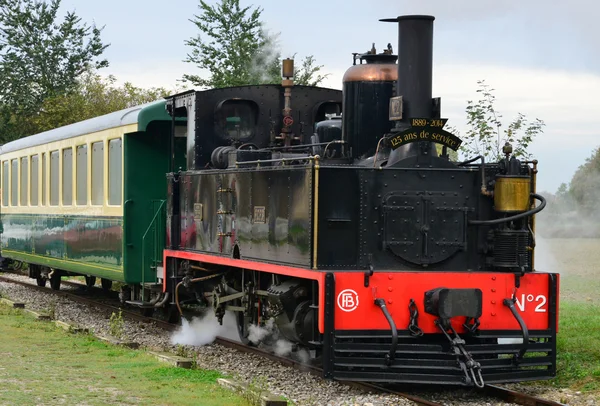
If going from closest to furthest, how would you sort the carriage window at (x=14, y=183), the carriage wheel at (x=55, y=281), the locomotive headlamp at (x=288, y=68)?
the locomotive headlamp at (x=288, y=68) < the carriage wheel at (x=55, y=281) < the carriage window at (x=14, y=183)

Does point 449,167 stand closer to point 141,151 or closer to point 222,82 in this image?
point 141,151

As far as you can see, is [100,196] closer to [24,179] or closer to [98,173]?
[98,173]

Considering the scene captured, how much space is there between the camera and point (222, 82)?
92.2 feet

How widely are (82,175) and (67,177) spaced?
2.68ft

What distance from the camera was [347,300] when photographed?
8.55m

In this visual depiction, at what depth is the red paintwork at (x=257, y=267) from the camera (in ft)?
27.9

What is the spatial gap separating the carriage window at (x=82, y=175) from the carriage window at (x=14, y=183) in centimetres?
459

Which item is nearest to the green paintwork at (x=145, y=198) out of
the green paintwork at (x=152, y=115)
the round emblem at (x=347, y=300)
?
the green paintwork at (x=152, y=115)

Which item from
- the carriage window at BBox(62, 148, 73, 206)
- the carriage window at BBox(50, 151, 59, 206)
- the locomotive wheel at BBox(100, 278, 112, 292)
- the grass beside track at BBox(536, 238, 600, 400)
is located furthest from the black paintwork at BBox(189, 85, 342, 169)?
the locomotive wheel at BBox(100, 278, 112, 292)

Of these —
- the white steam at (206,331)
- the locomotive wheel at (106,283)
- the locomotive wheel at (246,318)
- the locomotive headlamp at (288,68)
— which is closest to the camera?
the locomotive wheel at (246,318)

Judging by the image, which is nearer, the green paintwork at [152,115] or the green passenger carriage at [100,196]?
the green paintwork at [152,115]

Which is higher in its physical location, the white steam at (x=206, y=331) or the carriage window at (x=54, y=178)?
the carriage window at (x=54, y=178)

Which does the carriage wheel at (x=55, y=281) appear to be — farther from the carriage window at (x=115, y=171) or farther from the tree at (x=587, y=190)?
the tree at (x=587, y=190)

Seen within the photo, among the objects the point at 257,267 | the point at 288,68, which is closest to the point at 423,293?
the point at 257,267
